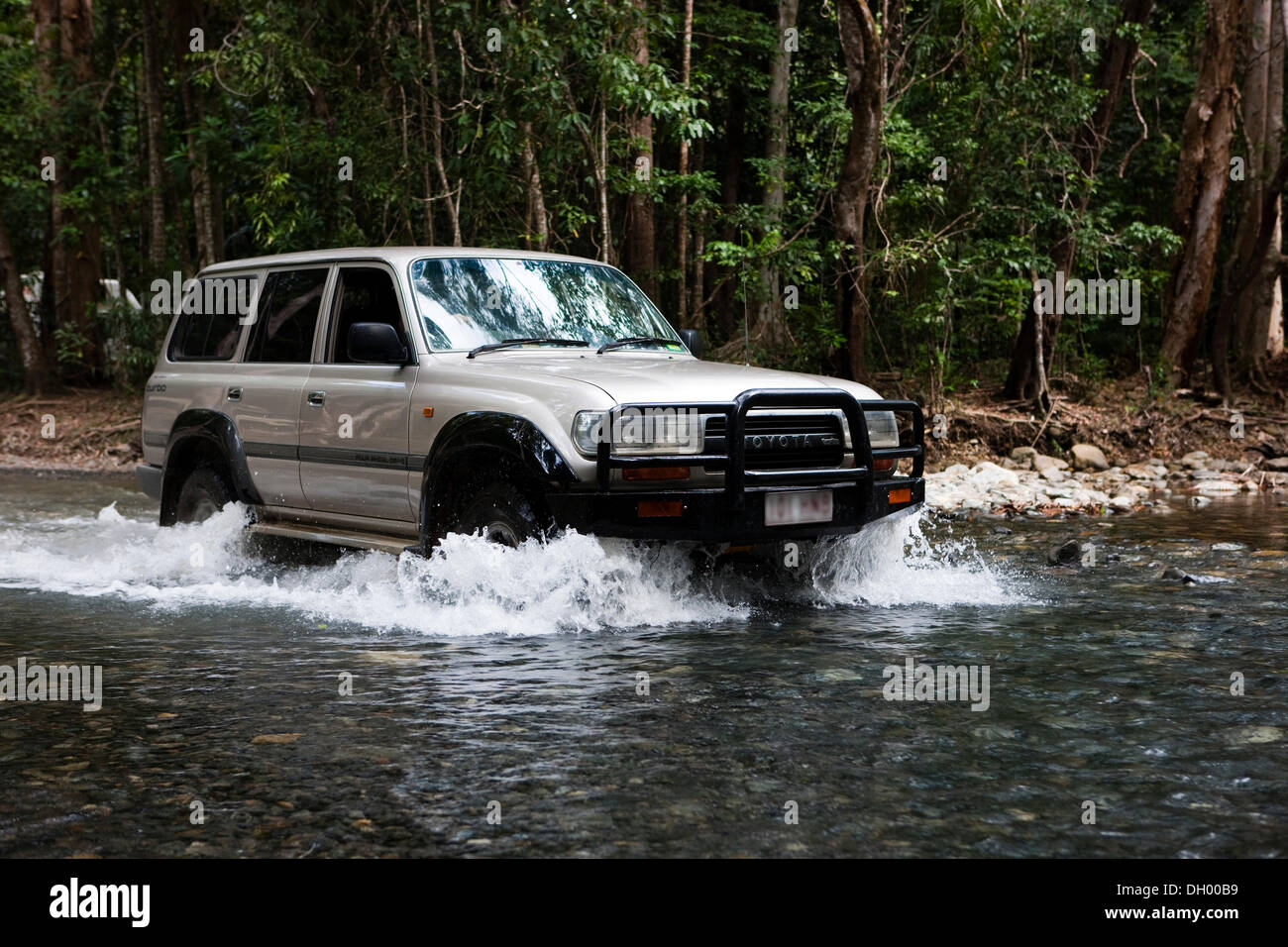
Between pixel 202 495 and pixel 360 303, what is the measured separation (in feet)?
6.78

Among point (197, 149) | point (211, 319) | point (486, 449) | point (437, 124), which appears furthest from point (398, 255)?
point (197, 149)

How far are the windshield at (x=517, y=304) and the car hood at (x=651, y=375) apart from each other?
0.86ft

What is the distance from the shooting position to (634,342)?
8172mm

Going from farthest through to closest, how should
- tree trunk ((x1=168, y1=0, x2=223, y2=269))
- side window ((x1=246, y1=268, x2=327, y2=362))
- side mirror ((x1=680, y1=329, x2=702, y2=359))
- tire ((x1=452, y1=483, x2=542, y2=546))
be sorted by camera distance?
tree trunk ((x1=168, y1=0, x2=223, y2=269)), side window ((x1=246, y1=268, x2=327, y2=362)), side mirror ((x1=680, y1=329, x2=702, y2=359)), tire ((x1=452, y1=483, x2=542, y2=546))

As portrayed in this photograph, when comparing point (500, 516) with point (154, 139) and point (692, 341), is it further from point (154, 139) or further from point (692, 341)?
point (154, 139)

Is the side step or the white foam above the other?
the side step

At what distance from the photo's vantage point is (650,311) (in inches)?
344

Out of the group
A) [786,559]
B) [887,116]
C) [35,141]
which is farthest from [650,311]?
[35,141]

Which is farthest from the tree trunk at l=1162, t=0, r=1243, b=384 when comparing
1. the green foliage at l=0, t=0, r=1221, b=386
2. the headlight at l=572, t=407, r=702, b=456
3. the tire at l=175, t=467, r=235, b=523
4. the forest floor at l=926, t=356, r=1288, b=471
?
the headlight at l=572, t=407, r=702, b=456

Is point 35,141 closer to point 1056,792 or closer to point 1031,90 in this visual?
point 1031,90

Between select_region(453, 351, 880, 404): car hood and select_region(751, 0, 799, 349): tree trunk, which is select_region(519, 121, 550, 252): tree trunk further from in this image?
select_region(453, 351, 880, 404): car hood

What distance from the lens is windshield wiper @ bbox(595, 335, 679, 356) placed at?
7961 millimetres

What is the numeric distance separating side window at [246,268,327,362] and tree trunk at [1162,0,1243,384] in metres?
13.9

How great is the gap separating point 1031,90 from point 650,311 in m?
10.1
